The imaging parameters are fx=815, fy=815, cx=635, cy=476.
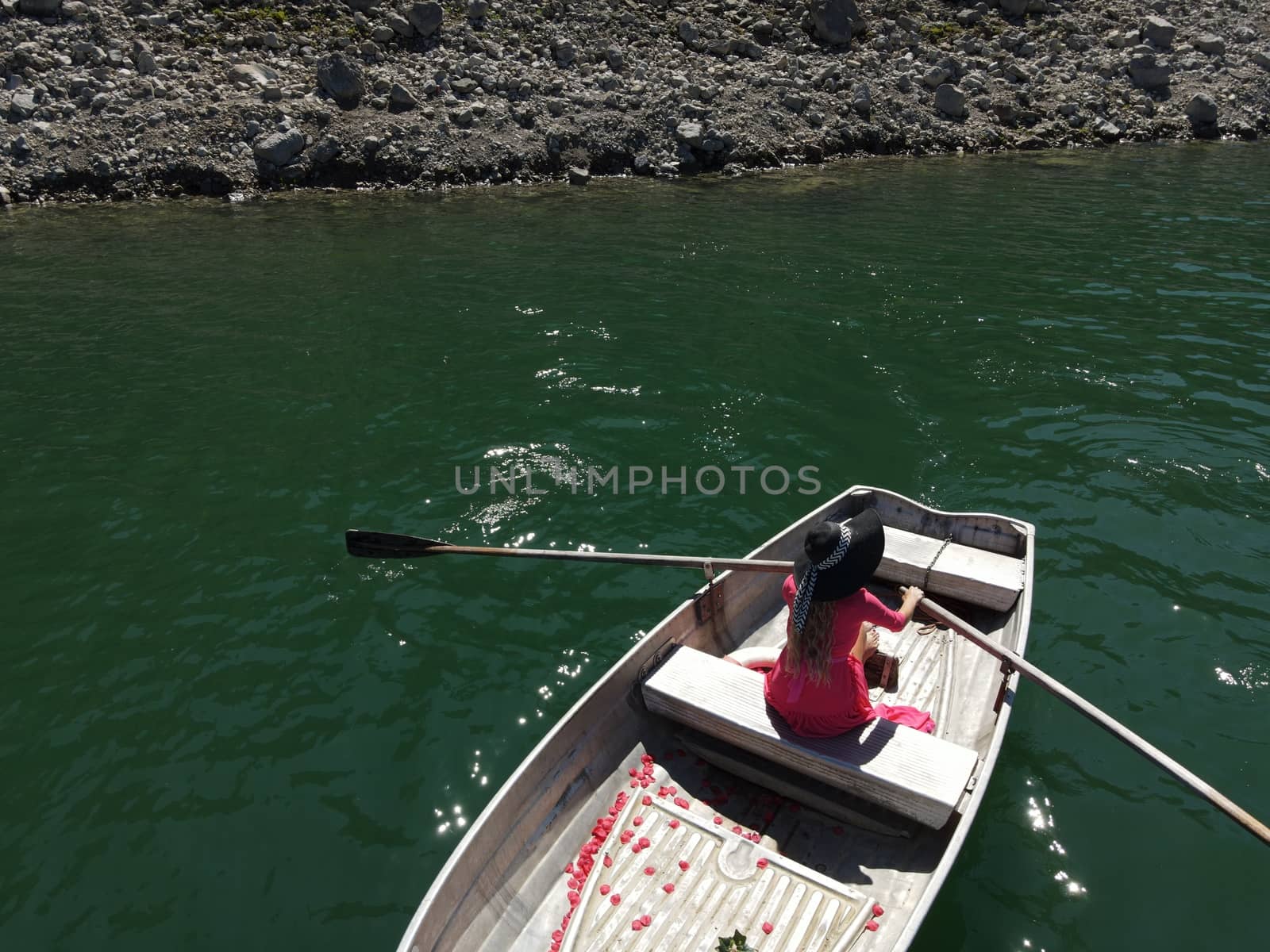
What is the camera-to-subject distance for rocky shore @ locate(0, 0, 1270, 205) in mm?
27594

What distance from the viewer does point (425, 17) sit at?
31609 mm

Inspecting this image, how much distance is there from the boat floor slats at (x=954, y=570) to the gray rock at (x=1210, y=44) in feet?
140

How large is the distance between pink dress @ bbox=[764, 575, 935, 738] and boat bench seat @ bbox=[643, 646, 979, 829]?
0.36 ft

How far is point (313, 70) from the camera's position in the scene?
1182 inches

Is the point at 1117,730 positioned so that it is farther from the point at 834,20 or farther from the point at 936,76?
the point at 834,20

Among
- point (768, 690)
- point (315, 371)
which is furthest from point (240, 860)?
point (315, 371)

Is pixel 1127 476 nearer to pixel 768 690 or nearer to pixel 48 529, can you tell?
pixel 768 690

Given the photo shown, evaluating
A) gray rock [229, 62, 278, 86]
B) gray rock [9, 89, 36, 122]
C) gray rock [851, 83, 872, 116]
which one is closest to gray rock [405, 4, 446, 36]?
gray rock [229, 62, 278, 86]

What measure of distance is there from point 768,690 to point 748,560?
194cm

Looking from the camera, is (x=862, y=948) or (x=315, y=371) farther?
(x=315, y=371)

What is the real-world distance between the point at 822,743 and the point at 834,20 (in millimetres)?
37412

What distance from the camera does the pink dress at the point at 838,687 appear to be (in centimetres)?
661

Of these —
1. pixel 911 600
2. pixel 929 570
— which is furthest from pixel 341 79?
pixel 911 600

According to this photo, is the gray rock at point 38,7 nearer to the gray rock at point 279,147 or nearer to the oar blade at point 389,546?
the gray rock at point 279,147
